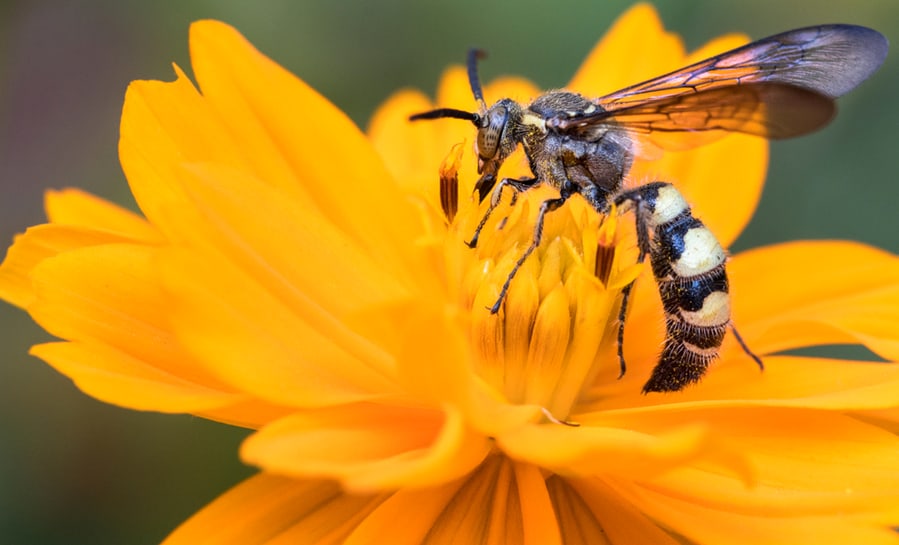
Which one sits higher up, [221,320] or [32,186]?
[32,186]

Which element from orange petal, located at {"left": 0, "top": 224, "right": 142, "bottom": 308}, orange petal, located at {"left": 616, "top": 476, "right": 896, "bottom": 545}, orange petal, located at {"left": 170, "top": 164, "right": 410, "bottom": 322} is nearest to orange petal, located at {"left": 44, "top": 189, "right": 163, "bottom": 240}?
orange petal, located at {"left": 0, "top": 224, "right": 142, "bottom": 308}

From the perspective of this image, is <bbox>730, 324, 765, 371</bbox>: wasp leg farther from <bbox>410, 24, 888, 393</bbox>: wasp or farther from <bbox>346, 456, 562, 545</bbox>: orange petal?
<bbox>346, 456, 562, 545</bbox>: orange petal

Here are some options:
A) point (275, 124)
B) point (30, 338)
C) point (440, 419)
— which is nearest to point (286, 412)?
point (440, 419)

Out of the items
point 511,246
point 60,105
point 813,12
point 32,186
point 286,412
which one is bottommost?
point 286,412

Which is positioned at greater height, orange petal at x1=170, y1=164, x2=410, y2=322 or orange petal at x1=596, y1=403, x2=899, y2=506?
orange petal at x1=170, y1=164, x2=410, y2=322

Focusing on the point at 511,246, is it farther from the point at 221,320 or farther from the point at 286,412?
the point at 221,320

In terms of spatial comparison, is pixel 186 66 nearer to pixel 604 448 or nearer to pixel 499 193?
pixel 499 193
